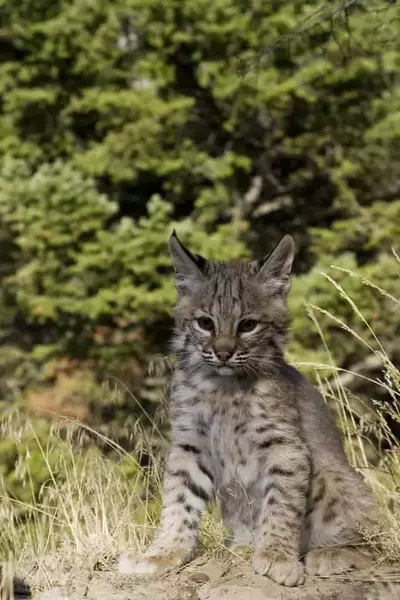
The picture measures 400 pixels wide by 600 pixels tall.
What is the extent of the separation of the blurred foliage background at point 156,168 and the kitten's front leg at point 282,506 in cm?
938

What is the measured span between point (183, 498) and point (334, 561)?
711 millimetres

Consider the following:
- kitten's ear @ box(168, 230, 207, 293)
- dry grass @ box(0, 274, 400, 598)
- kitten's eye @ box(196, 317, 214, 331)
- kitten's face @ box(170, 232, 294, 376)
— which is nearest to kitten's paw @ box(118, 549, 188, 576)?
dry grass @ box(0, 274, 400, 598)

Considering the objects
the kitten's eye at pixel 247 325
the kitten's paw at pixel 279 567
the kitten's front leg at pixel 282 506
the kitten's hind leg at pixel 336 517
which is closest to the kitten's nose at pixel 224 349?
the kitten's eye at pixel 247 325

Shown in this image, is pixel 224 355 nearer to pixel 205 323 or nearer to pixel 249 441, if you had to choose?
pixel 205 323

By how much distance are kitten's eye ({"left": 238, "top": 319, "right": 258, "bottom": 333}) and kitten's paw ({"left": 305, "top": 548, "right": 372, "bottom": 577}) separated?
980mm

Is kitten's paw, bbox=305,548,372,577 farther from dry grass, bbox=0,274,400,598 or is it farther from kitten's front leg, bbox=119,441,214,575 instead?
kitten's front leg, bbox=119,441,214,575

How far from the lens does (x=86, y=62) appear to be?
16453 millimetres

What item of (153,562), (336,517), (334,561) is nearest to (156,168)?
(336,517)

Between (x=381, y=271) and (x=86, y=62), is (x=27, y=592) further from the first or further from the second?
(x=86, y=62)

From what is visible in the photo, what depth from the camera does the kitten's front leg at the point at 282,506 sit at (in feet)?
14.3

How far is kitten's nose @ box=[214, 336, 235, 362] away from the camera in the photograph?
455 cm

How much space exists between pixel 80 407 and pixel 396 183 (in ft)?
21.1

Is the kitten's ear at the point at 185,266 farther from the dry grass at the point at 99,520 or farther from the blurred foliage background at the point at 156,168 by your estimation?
the blurred foliage background at the point at 156,168

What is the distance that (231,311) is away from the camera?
470cm
